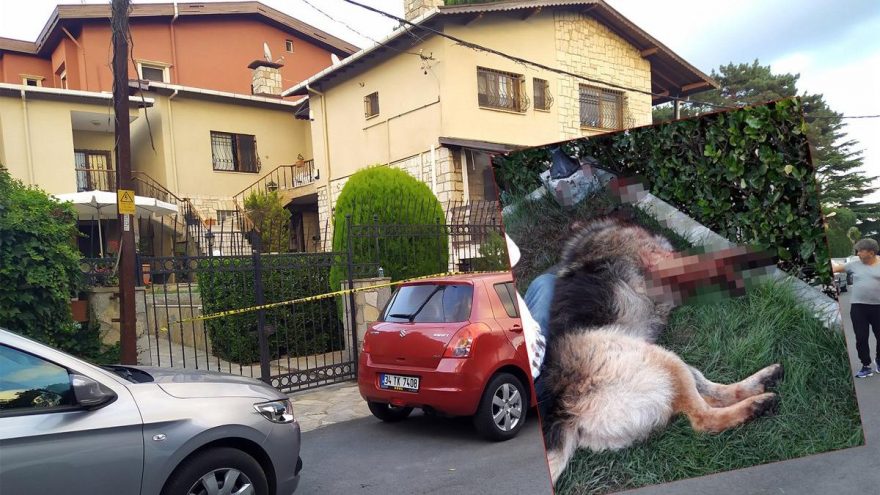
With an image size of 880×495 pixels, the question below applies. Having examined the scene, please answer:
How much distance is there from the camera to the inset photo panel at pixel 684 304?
2.28 metres

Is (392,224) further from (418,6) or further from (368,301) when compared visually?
(418,6)

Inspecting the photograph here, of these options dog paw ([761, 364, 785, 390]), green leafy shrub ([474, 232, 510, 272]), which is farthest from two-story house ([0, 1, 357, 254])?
dog paw ([761, 364, 785, 390])

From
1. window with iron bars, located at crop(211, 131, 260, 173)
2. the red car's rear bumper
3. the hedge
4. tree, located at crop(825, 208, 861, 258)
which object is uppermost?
window with iron bars, located at crop(211, 131, 260, 173)

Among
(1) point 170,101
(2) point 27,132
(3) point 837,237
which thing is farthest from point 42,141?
(3) point 837,237

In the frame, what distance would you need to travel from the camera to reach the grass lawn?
88.8 inches

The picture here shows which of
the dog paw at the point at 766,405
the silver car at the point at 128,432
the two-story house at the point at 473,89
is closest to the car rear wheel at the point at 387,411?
the silver car at the point at 128,432

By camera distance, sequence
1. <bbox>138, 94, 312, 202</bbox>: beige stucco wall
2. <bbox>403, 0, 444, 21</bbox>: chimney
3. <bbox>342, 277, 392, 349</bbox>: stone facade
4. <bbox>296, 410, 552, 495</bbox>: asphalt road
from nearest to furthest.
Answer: <bbox>296, 410, 552, 495</bbox>: asphalt road < <bbox>342, 277, 392, 349</bbox>: stone facade < <bbox>403, 0, 444, 21</bbox>: chimney < <bbox>138, 94, 312, 202</bbox>: beige stucco wall

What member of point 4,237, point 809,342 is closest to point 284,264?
point 4,237

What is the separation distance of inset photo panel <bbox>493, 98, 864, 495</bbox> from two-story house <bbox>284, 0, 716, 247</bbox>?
1049 cm

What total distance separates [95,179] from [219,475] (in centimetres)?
1751

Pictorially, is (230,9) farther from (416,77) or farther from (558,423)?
(558,423)

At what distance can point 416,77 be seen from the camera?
1538cm

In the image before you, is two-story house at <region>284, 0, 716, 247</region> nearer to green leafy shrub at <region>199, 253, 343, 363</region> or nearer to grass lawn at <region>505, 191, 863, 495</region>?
green leafy shrub at <region>199, 253, 343, 363</region>

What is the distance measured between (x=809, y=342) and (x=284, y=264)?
683 centimetres
